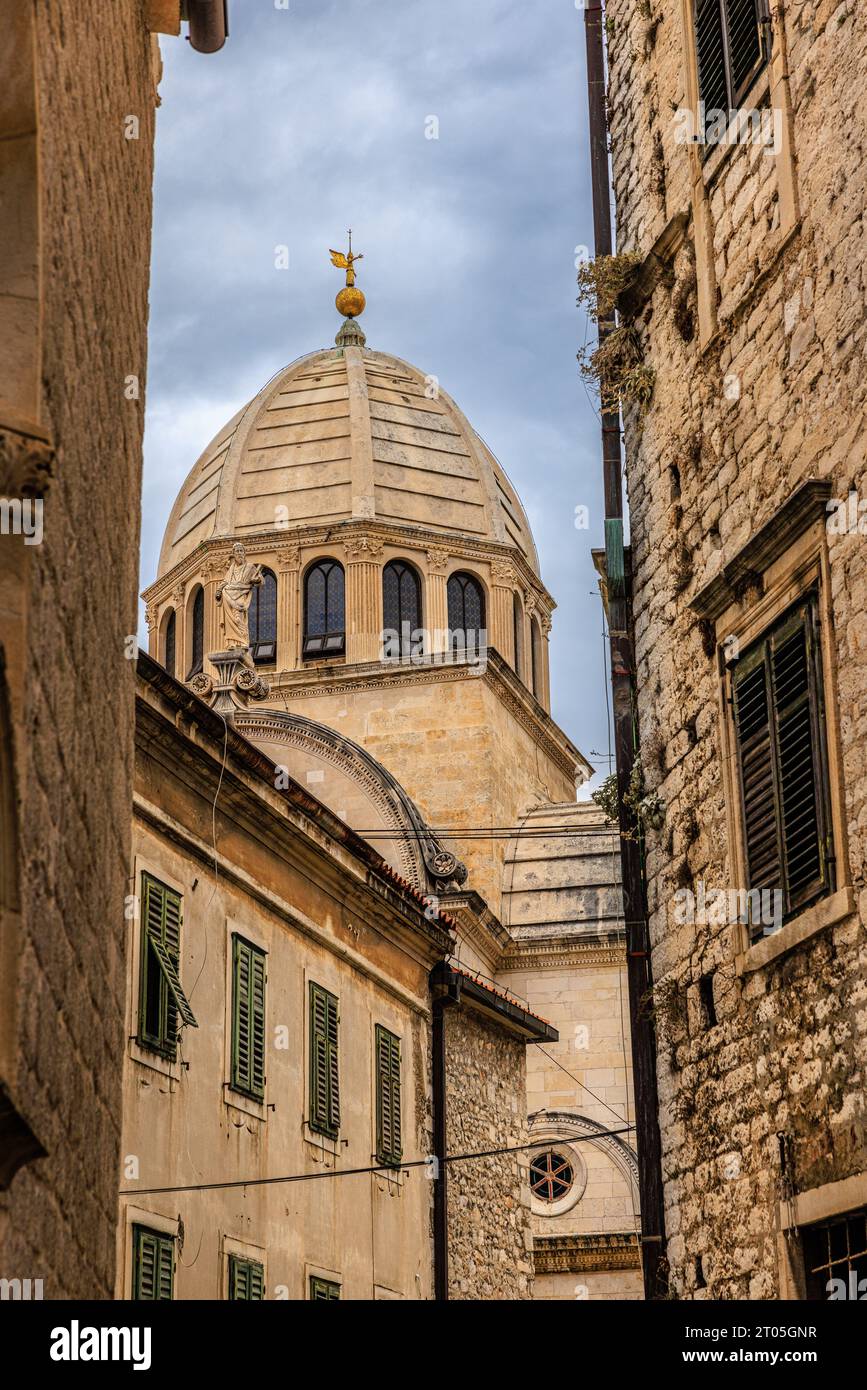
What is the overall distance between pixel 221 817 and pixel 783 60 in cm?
784

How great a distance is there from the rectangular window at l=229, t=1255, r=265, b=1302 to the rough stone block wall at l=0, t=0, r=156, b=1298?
6.87 metres

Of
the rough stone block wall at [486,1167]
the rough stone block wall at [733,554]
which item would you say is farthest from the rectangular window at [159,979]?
the rough stone block wall at [486,1167]

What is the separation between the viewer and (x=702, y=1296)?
1111cm

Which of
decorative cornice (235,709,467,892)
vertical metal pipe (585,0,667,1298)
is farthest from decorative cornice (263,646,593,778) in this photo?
vertical metal pipe (585,0,667,1298)

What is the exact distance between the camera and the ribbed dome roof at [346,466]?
40.9 metres

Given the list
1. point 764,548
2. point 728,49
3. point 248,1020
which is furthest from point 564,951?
point 764,548

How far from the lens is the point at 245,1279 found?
15.6m

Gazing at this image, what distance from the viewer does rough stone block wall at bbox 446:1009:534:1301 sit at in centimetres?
2092

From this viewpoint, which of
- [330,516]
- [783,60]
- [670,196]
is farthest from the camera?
[330,516]

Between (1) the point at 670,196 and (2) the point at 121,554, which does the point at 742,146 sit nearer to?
(1) the point at 670,196

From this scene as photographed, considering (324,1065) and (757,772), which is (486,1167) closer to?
(324,1065)

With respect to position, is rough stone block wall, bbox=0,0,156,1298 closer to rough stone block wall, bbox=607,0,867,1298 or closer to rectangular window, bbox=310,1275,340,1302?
rough stone block wall, bbox=607,0,867,1298

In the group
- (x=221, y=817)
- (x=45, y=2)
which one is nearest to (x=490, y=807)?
(x=221, y=817)

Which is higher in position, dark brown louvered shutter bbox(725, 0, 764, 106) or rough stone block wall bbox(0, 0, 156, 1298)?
dark brown louvered shutter bbox(725, 0, 764, 106)
